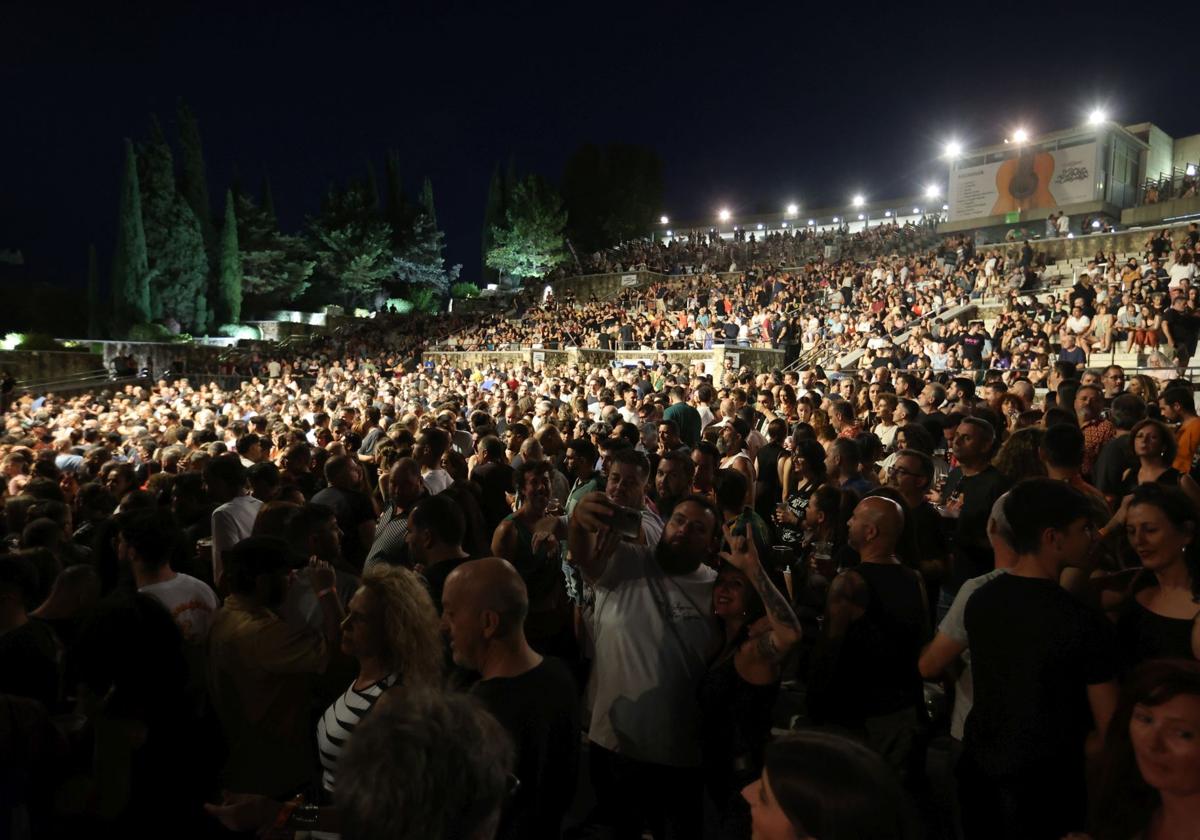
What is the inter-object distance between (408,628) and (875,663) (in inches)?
64.3

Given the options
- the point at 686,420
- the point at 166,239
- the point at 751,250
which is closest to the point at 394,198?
the point at 166,239

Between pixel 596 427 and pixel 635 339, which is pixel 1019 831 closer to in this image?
pixel 596 427

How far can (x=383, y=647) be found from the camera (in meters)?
2.33

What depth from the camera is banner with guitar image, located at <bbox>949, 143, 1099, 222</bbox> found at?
32.8 metres

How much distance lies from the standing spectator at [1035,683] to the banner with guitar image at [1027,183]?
37963 millimetres

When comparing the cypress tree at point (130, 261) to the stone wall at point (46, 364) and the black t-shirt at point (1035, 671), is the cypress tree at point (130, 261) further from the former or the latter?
the black t-shirt at point (1035, 671)

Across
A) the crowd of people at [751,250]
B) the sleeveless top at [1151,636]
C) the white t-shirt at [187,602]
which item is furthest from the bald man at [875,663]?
the crowd of people at [751,250]

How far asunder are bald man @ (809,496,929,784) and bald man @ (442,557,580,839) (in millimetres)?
1003

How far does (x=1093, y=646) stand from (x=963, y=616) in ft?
1.21

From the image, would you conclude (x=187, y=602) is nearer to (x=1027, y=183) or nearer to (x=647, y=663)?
(x=647, y=663)

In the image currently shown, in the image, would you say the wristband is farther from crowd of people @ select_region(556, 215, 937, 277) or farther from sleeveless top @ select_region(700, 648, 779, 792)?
crowd of people @ select_region(556, 215, 937, 277)

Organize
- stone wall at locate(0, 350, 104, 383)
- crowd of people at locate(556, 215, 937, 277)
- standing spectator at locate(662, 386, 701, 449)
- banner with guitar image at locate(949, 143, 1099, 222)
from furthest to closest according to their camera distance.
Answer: banner with guitar image at locate(949, 143, 1099, 222) < crowd of people at locate(556, 215, 937, 277) < stone wall at locate(0, 350, 104, 383) < standing spectator at locate(662, 386, 701, 449)

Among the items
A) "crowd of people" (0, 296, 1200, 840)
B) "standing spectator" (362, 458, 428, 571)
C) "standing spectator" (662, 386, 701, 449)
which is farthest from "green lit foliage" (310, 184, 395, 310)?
"crowd of people" (0, 296, 1200, 840)

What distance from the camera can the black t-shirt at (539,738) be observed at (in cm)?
202
